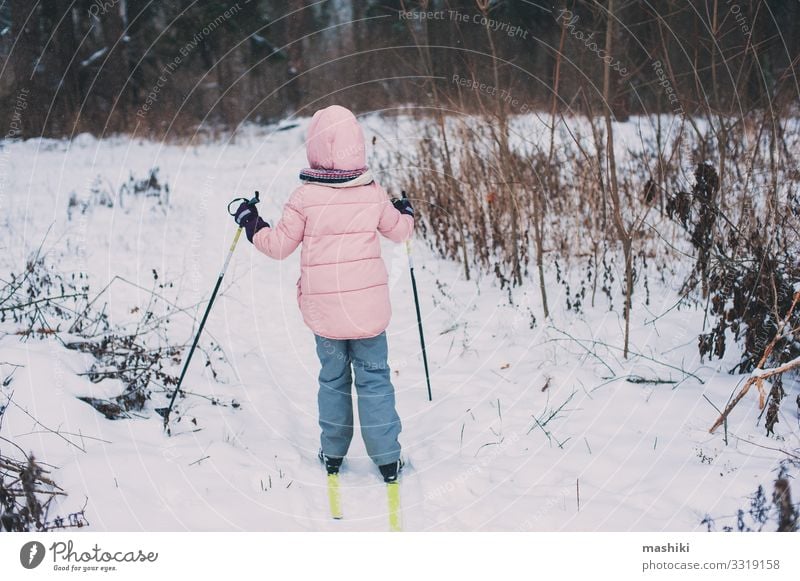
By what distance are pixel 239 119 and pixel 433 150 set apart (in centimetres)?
825

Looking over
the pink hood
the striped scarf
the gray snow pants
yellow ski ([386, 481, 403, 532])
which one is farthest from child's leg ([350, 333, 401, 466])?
the pink hood

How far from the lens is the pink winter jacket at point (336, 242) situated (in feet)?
9.92

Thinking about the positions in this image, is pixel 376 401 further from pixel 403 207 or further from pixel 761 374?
pixel 761 374

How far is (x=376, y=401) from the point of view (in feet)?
10.9

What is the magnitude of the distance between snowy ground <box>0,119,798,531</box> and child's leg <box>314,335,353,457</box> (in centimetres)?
21

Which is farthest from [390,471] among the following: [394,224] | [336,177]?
[336,177]

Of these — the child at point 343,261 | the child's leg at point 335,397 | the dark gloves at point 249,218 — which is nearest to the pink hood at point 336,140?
the child at point 343,261

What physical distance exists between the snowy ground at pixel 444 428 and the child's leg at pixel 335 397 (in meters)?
0.21

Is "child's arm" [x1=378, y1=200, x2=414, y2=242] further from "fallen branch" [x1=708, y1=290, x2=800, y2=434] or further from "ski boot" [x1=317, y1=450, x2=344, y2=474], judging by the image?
"fallen branch" [x1=708, y1=290, x2=800, y2=434]

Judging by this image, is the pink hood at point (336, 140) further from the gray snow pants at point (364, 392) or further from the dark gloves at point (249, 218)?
the gray snow pants at point (364, 392)

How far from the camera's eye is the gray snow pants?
3.31 metres

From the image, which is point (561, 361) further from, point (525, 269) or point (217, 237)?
point (217, 237)
